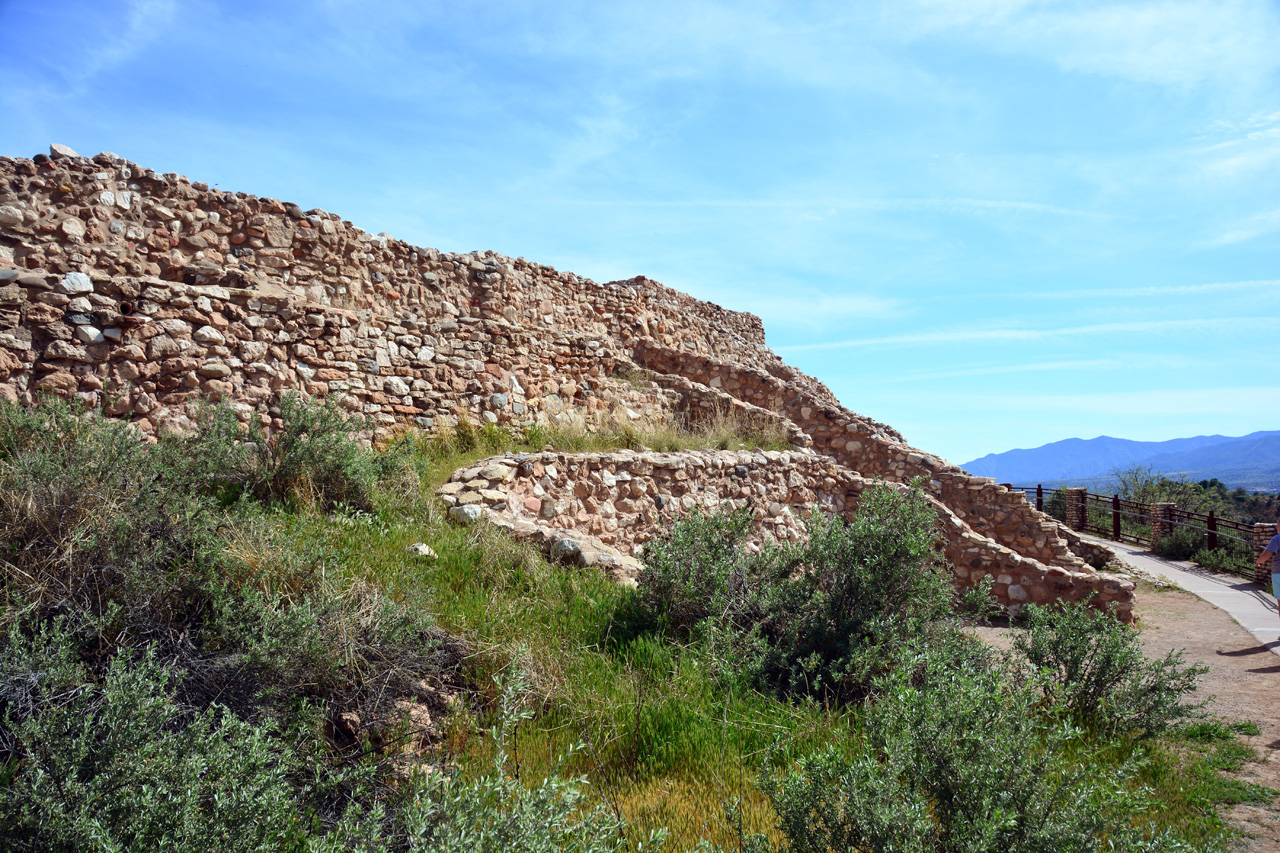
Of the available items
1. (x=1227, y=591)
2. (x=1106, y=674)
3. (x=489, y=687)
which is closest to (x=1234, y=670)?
(x=1106, y=674)

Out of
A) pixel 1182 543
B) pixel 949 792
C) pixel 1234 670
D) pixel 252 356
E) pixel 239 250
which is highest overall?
pixel 239 250

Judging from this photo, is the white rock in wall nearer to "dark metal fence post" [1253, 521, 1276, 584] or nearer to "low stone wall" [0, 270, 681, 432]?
"low stone wall" [0, 270, 681, 432]

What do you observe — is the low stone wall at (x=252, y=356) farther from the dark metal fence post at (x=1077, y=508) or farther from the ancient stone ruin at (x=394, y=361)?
the dark metal fence post at (x=1077, y=508)

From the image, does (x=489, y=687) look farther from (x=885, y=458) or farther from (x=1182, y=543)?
(x=1182, y=543)

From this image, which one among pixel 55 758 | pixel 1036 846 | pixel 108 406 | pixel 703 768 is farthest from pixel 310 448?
pixel 1036 846

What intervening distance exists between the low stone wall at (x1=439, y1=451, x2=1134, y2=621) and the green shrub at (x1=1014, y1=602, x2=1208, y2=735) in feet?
6.06

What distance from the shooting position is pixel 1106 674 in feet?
14.8

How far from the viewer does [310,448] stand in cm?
568

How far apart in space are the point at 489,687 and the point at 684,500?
4899mm

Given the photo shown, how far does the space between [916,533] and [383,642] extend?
11.5ft

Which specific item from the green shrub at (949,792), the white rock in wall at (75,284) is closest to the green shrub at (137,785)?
the green shrub at (949,792)

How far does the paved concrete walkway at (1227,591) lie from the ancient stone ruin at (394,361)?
1420mm

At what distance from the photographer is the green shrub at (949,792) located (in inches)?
80.6

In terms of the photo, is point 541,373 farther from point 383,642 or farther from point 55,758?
point 55,758
